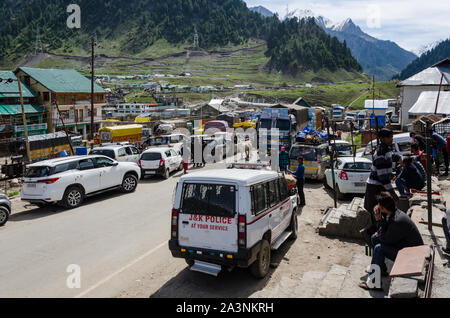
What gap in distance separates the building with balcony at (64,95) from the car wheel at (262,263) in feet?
140

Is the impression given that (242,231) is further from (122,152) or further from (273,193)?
(122,152)

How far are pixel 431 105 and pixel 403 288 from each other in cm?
2690

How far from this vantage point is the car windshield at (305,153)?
17406mm

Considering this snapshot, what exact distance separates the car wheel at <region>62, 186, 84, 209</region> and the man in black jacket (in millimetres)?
11046

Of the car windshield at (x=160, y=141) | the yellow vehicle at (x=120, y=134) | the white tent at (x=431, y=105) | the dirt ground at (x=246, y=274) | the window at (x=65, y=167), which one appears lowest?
the dirt ground at (x=246, y=274)

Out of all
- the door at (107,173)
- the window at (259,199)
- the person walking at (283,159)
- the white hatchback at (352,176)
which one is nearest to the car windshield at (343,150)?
the person walking at (283,159)

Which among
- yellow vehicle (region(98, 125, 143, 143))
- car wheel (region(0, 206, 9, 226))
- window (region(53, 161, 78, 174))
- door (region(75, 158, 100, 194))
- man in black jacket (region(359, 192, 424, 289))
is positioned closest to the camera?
man in black jacket (region(359, 192, 424, 289))

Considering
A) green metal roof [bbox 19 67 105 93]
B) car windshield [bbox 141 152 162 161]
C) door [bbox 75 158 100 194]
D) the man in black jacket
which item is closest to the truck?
car windshield [bbox 141 152 162 161]

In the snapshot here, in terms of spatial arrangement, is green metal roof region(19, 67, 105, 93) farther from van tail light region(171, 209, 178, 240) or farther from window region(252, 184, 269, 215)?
window region(252, 184, 269, 215)

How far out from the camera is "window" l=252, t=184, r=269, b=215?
6.92 m

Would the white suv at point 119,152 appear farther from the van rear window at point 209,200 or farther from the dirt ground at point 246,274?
the van rear window at point 209,200
